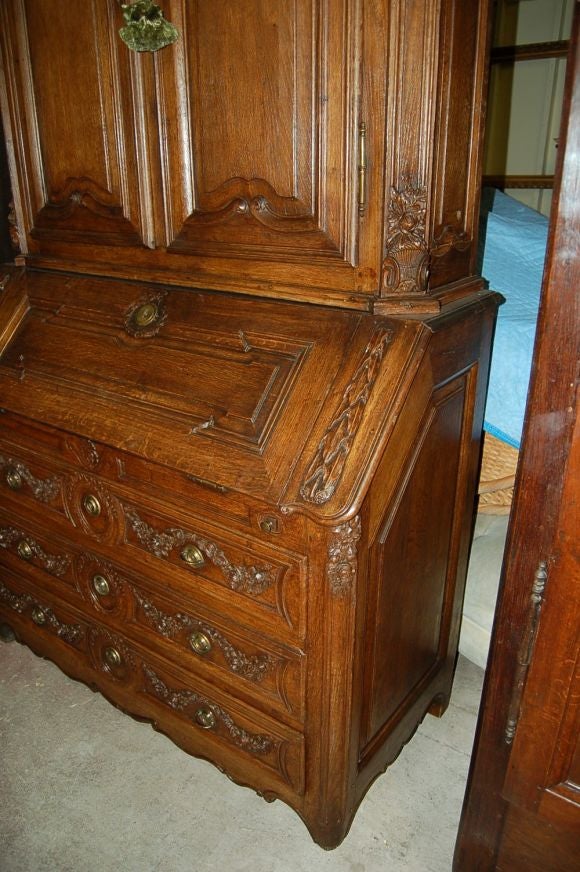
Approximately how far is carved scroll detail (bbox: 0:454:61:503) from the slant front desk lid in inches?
7.9

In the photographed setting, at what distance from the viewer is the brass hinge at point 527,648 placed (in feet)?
3.49

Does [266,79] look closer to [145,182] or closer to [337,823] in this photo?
[145,182]

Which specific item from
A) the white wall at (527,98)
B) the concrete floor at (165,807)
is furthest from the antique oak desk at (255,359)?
the white wall at (527,98)

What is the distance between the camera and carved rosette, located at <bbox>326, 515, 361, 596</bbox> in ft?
3.83

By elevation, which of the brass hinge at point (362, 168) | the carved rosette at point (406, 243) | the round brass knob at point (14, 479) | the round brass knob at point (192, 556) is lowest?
the round brass knob at point (14, 479)

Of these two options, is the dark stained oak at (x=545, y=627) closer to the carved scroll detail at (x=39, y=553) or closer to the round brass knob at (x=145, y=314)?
the round brass knob at (x=145, y=314)

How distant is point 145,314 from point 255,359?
0.38 m

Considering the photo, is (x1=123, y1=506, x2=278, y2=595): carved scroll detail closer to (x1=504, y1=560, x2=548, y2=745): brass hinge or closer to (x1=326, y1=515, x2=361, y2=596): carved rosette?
(x1=326, y1=515, x2=361, y2=596): carved rosette

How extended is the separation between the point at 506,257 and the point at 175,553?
4.87ft

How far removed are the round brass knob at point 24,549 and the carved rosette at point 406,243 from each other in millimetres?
1298

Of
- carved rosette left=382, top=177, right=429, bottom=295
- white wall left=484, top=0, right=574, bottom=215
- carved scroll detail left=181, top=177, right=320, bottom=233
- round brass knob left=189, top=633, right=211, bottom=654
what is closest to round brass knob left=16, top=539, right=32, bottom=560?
round brass knob left=189, top=633, right=211, bottom=654

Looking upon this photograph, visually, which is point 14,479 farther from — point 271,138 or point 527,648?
point 527,648

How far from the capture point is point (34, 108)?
1671 mm

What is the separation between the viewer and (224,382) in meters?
1.36
